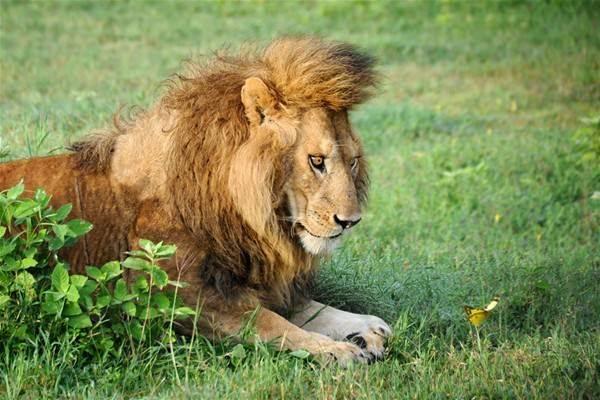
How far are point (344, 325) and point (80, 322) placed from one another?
1.09 meters

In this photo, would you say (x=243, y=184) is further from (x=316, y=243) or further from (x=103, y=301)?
(x=103, y=301)

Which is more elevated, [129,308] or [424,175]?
[129,308]

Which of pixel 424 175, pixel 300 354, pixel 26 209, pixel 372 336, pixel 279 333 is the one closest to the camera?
pixel 26 209

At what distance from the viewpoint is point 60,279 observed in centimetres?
377

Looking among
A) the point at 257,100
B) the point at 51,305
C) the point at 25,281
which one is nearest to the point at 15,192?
the point at 25,281

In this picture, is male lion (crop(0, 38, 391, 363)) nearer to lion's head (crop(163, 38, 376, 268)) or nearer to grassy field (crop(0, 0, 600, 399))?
lion's head (crop(163, 38, 376, 268))

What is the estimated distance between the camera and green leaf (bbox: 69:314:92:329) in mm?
3766

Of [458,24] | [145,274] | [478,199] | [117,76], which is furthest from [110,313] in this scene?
[458,24]

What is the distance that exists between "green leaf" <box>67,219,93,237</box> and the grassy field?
40 centimetres

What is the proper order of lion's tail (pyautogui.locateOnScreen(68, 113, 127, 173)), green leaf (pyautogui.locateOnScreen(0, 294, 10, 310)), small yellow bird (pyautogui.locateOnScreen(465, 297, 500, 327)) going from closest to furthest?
1. green leaf (pyautogui.locateOnScreen(0, 294, 10, 310))
2. lion's tail (pyautogui.locateOnScreen(68, 113, 127, 173))
3. small yellow bird (pyautogui.locateOnScreen(465, 297, 500, 327))

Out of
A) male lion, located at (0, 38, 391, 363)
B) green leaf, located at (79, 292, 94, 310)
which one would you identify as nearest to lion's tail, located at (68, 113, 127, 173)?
male lion, located at (0, 38, 391, 363)

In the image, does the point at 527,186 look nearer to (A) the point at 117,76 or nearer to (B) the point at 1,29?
(A) the point at 117,76

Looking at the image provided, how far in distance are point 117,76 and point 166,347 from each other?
22.5ft

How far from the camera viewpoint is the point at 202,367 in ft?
12.5
